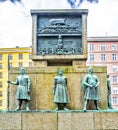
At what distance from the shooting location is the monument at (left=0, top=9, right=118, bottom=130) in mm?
16531

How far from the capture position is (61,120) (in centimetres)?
1655

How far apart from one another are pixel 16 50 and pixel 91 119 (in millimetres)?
77320

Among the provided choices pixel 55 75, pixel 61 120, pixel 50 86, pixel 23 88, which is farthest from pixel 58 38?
pixel 61 120

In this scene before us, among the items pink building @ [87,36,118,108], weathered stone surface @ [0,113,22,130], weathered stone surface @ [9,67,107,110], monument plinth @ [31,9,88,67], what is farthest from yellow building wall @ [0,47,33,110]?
weathered stone surface @ [0,113,22,130]

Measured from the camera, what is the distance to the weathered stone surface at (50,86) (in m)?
18.2

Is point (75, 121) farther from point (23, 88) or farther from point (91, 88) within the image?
point (23, 88)

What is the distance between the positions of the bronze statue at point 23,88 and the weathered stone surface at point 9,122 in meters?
0.90

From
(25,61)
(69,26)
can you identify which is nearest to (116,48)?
(25,61)

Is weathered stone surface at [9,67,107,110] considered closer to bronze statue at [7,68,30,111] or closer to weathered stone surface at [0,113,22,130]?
bronze statue at [7,68,30,111]

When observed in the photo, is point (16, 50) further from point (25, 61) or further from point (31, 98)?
point (31, 98)

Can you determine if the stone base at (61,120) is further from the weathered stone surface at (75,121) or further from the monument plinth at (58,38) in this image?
the monument plinth at (58,38)

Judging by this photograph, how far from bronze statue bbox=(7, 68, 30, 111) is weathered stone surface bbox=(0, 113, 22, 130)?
2.95 feet

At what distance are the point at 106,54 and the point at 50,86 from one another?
7077cm

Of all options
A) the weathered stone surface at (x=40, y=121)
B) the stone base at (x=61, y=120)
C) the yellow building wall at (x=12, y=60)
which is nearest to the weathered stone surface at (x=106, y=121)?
the stone base at (x=61, y=120)
